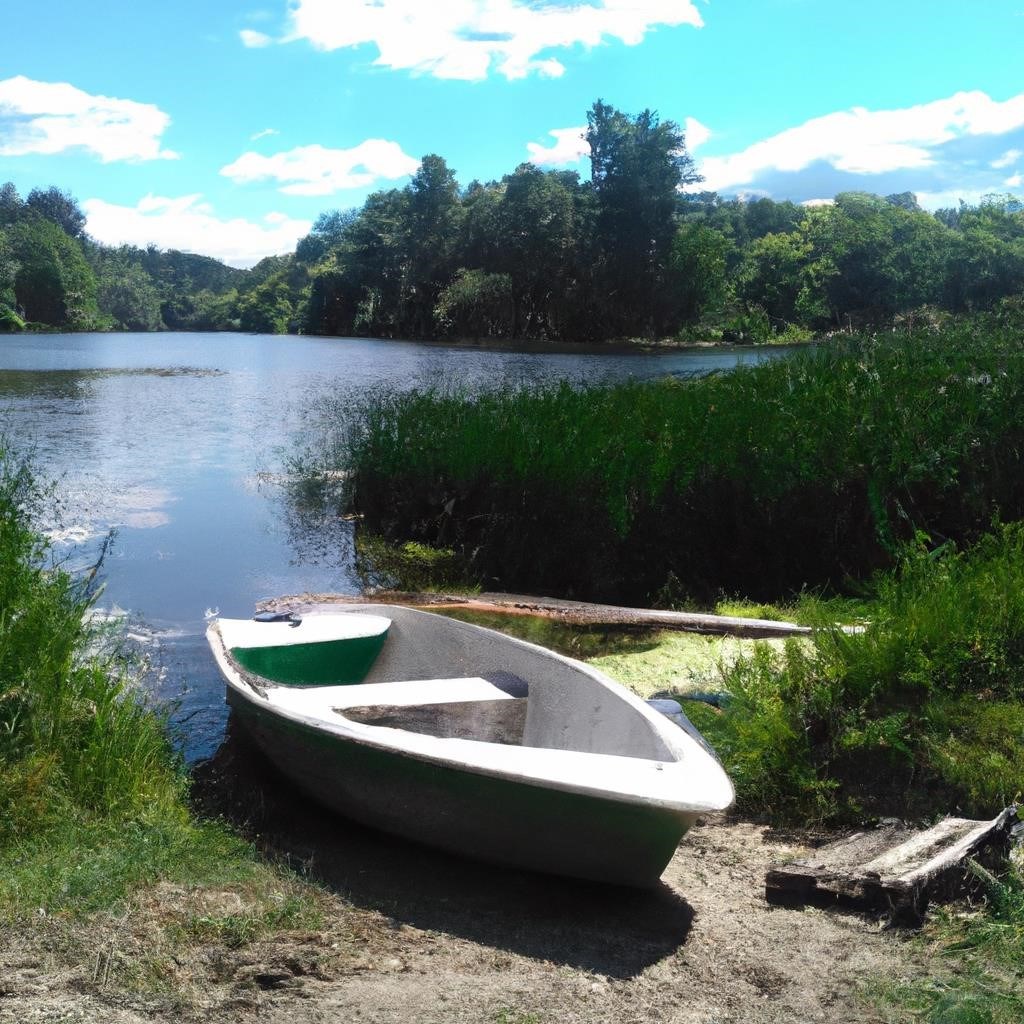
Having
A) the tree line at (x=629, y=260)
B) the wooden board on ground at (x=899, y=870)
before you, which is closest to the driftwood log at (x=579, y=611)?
the wooden board on ground at (x=899, y=870)

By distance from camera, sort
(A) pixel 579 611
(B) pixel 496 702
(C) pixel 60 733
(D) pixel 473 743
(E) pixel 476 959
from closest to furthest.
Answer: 1. (E) pixel 476 959
2. (D) pixel 473 743
3. (C) pixel 60 733
4. (B) pixel 496 702
5. (A) pixel 579 611

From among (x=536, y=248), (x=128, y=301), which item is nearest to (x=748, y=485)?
(x=536, y=248)

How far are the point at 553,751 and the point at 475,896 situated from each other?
0.67 meters

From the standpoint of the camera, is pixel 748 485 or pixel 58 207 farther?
pixel 58 207

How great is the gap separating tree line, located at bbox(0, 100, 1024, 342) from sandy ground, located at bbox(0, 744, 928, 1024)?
35.4 meters

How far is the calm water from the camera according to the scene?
394 inches

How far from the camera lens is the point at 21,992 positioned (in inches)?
123

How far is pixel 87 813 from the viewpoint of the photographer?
14.8ft

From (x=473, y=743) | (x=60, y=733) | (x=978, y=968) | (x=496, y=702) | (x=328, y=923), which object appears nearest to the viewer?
(x=978, y=968)

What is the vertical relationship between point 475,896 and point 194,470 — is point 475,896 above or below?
below

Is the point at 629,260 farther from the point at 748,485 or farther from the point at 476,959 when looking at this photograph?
the point at 476,959

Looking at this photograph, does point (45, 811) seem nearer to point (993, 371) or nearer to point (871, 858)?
point (871, 858)

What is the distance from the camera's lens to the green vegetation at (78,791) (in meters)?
3.82

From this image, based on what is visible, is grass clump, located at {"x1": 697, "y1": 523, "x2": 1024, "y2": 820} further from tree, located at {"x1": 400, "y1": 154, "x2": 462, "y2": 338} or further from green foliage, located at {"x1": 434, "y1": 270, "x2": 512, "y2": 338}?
tree, located at {"x1": 400, "y1": 154, "x2": 462, "y2": 338}
